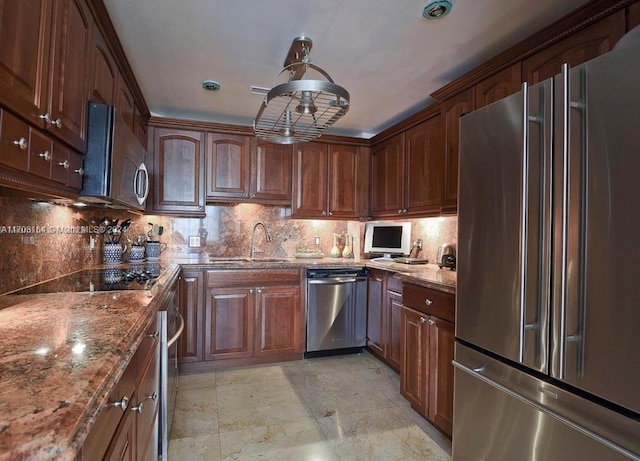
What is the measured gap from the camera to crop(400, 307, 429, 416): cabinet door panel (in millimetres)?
2174

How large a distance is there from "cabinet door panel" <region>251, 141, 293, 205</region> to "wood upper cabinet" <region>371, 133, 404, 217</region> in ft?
3.07

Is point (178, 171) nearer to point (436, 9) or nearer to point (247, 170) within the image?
point (247, 170)

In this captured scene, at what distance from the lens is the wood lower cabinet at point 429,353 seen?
198 cm

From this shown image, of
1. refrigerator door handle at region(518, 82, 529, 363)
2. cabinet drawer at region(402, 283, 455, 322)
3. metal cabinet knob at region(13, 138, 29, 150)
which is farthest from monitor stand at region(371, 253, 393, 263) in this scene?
metal cabinet knob at region(13, 138, 29, 150)

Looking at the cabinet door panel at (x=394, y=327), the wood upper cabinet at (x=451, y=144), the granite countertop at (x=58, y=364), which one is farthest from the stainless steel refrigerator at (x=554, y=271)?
the granite countertop at (x=58, y=364)

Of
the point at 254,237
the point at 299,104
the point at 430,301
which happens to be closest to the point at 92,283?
the point at 299,104

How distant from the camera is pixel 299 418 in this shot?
90.1 inches

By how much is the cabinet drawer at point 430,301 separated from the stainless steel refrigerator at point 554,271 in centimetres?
22

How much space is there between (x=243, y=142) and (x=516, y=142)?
8.74 feet

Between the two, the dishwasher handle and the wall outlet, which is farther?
the wall outlet

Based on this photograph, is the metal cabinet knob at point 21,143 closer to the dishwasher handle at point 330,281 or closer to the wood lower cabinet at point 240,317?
the wood lower cabinet at point 240,317

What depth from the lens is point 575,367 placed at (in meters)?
1.19

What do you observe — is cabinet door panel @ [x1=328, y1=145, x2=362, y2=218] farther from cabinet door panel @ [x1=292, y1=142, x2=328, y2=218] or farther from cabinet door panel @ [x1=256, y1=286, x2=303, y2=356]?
cabinet door panel @ [x1=256, y1=286, x2=303, y2=356]

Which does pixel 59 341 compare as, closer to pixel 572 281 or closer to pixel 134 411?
pixel 134 411
